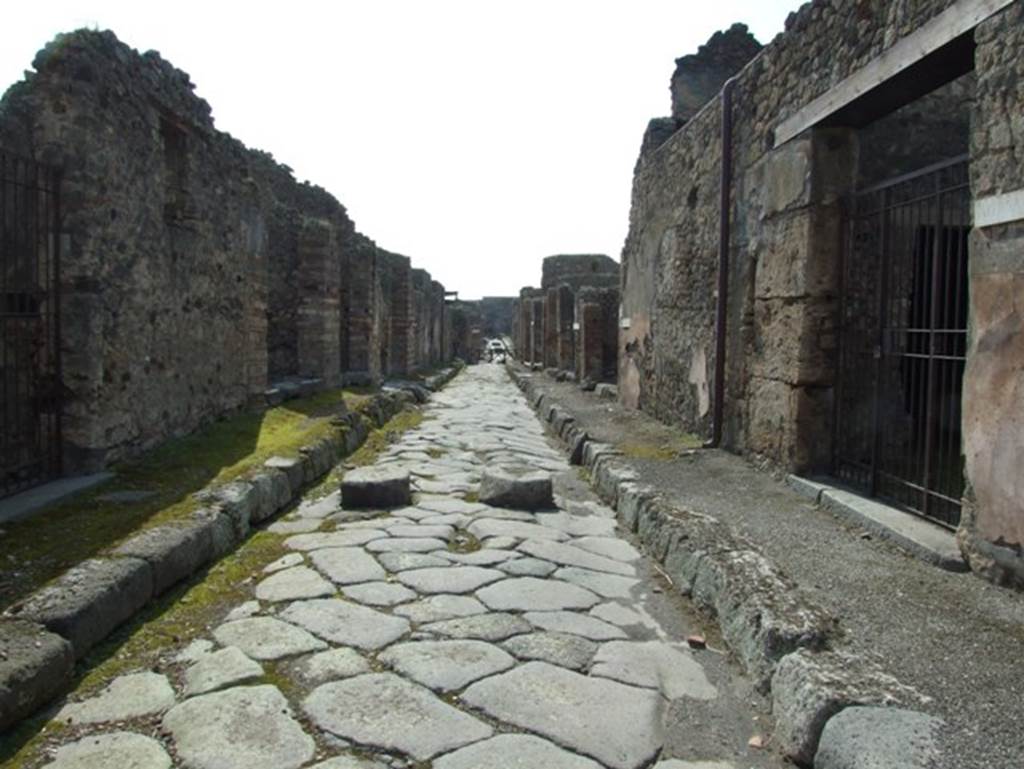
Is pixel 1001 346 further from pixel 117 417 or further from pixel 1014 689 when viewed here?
pixel 117 417

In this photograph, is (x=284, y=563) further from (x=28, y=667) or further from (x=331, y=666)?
(x=28, y=667)

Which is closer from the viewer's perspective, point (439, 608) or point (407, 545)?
point (439, 608)

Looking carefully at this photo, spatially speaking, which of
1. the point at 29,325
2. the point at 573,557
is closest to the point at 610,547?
the point at 573,557

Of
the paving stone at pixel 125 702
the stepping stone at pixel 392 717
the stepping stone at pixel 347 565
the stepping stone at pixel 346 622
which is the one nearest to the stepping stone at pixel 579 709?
the stepping stone at pixel 392 717

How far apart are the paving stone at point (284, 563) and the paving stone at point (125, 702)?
52.7 inches

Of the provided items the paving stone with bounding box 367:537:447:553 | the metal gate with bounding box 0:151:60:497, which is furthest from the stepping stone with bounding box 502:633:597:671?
the metal gate with bounding box 0:151:60:497

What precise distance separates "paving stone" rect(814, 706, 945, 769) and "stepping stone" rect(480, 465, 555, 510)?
372 centimetres

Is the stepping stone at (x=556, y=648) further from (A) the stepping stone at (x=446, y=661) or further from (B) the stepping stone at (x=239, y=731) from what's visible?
(B) the stepping stone at (x=239, y=731)

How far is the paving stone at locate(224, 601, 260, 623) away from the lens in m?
3.60

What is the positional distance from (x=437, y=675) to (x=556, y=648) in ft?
1.81

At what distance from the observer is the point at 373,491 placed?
19.2 feet

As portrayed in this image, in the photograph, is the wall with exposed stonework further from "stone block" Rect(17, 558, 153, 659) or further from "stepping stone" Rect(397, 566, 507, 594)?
"stepping stone" Rect(397, 566, 507, 594)

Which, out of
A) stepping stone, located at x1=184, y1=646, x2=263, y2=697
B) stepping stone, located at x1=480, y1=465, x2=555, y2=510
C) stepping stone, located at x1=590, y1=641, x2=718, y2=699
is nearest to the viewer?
stepping stone, located at x1=184, y1=646, x2=263, y2=697

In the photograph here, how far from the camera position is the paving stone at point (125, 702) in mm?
2680
